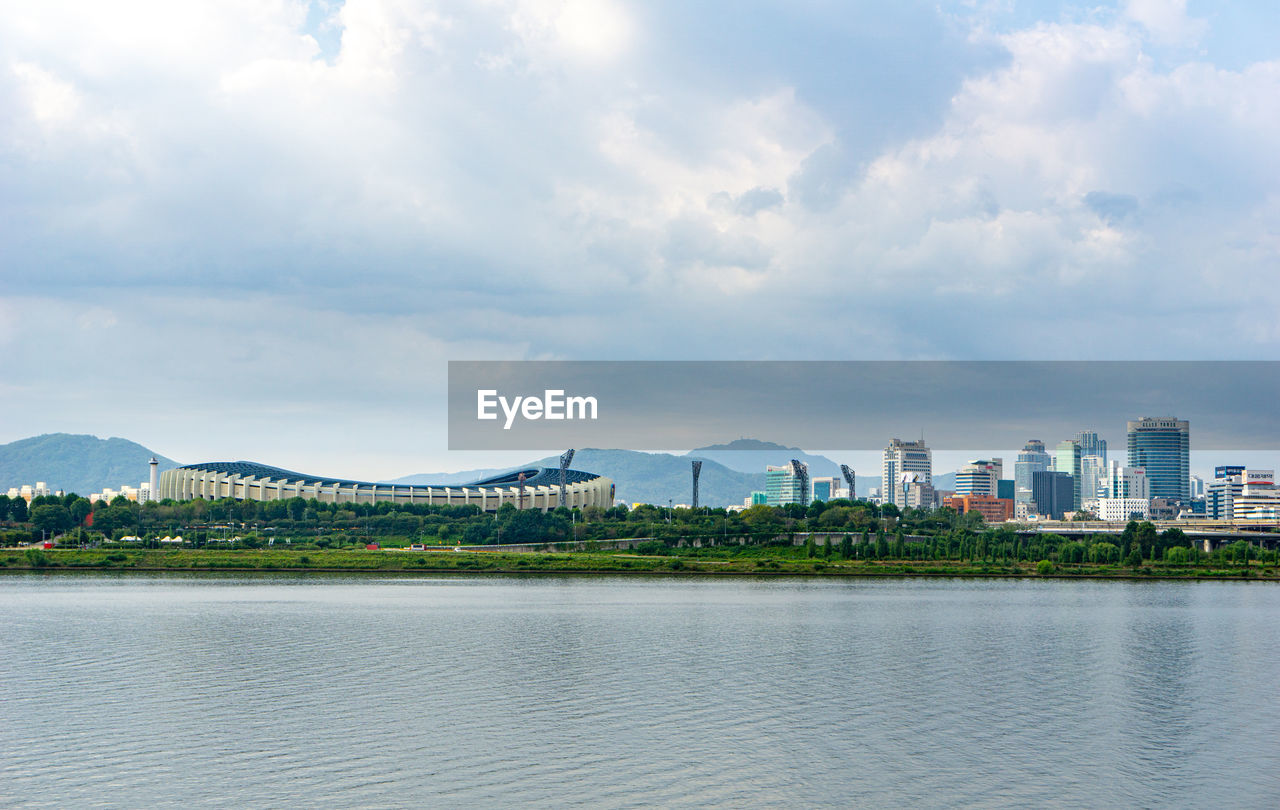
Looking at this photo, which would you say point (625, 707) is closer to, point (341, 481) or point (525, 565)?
point (525, 565)

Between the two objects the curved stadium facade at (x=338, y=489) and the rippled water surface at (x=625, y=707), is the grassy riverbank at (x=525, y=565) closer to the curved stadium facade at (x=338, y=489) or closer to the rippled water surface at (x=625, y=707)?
the rippled water surface at (x=625, y=707)

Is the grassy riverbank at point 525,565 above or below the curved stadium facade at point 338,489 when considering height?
A: below

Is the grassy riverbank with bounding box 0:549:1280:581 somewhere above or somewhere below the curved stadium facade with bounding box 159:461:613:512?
below

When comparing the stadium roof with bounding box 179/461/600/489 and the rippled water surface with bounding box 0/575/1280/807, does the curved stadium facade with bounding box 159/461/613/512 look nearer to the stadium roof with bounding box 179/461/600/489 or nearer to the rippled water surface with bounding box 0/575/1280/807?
the stadium roof with bounding box 179/461/600/489

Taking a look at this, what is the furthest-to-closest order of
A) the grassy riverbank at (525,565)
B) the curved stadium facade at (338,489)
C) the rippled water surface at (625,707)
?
the curved stadium facade at (338,489), the grassy riverbank at (525,565), the rippled water surface at (625,707)

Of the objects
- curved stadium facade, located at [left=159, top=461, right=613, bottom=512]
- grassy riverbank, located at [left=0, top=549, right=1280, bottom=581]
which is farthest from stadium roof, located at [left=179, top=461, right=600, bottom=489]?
grassy riverbank, located at [left=0, top=549, right=1280, bottom=581]

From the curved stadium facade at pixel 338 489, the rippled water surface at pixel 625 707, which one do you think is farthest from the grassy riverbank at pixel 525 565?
the curved stadium facade at pixel 338 489

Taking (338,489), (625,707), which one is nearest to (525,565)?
(625,707)
